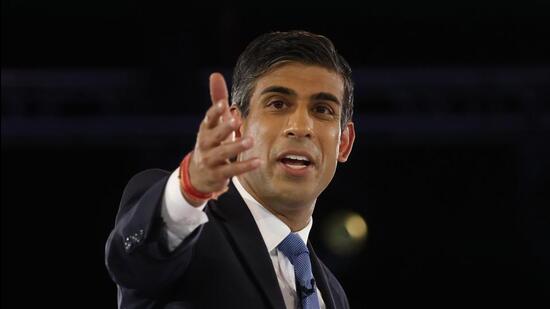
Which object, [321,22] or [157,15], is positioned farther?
[321,22]

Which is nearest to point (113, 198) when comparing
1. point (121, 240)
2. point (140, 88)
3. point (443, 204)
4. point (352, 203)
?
point (140, 88)

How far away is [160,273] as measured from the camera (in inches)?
57.7

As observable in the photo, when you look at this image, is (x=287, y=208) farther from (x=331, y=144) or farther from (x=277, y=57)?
(x=277, y=57)

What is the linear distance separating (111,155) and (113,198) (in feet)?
0.90

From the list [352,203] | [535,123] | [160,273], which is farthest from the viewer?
[352,203]

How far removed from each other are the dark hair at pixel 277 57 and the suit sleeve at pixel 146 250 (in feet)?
1.36

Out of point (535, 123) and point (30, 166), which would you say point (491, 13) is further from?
point (30, 166)

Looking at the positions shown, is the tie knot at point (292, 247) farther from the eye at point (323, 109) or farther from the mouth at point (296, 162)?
the eye at point (323, 109)

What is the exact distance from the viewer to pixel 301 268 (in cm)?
181

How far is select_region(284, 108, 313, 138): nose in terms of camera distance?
68.7 inches

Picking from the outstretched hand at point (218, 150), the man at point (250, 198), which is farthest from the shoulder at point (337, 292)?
the outstretched hand at point (218, 150)

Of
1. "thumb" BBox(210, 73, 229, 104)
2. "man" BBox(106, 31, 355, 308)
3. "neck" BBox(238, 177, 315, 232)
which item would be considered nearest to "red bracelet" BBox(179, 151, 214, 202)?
"man" BBox(106, 31, 355, 308)

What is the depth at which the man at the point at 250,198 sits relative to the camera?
1438 mm

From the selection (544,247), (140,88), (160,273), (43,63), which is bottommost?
(160,273)
